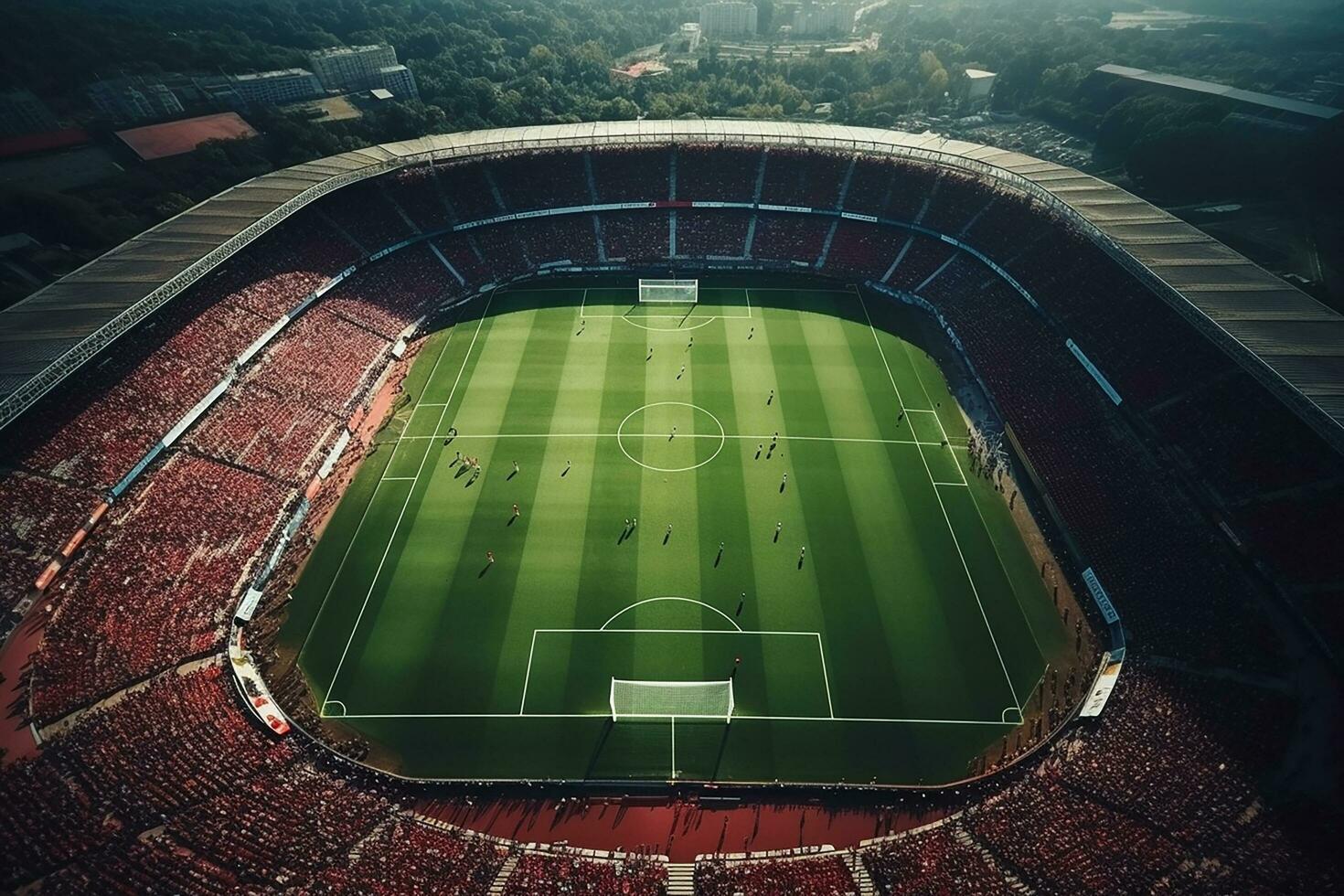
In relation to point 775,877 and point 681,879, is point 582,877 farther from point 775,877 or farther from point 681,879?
point 775,877

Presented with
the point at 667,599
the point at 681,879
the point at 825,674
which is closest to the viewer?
the point at 681,879

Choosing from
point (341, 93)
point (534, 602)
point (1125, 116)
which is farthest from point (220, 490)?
point (1125, 116)

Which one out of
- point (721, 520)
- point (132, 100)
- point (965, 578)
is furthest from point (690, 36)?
point (965, 578)

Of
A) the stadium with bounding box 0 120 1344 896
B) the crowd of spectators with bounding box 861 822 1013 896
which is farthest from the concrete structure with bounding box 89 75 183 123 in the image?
the crowd of spectators with bounding box 861 822 1013 896

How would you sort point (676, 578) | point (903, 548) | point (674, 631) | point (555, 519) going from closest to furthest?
point (674, 631) → point (676, 578) → point (903, 548) → point (555, 519)

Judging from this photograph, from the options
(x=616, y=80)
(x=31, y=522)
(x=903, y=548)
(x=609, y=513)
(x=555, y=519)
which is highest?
(x=616, y=80)

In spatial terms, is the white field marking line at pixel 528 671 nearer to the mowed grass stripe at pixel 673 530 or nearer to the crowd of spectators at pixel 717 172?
the mowed grass stripe at pixel 673 530

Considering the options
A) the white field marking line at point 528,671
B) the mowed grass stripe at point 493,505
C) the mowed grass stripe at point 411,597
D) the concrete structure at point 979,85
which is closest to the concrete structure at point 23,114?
the mowed grass stripe at point 493,505

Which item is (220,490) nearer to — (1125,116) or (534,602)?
(534,602)
